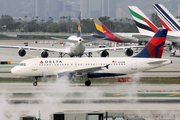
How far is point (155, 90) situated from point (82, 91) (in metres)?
8.57

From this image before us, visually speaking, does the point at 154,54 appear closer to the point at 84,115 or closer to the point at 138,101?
the point at 138,101

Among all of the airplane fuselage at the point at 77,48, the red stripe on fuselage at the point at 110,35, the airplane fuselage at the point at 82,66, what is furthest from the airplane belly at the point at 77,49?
the red stripe on fuselage at the point at 110,35

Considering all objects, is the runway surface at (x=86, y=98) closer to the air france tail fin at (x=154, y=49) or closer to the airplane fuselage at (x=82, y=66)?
the airplane fuselage at (x=82, y=66)

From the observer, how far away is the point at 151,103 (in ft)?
94.7

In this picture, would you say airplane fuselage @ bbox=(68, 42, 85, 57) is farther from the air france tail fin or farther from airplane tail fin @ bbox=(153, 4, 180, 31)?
the air france tail fin

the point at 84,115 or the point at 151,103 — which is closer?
the point at 84,115

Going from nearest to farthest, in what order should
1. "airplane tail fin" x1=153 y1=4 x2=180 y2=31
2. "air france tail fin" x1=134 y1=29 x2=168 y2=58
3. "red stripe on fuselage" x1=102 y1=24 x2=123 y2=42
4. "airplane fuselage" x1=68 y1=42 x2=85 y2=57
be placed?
"air france tail fin" x1=134 y1=29 x2=168 y2=58
"airplane fuselage" x1=68 y1=42 x2=85 y2=57
"airplane tail fin" x1=153 y1=4 x2=180 y2=31
"red stripe on fuselage" x1=102 y1=24 x2=123 y2=42

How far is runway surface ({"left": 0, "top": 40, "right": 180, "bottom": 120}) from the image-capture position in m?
25.9

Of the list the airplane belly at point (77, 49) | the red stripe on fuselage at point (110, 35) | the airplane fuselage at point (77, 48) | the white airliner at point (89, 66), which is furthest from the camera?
the red stripe on fuselage at point (110, 35)

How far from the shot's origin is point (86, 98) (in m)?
31.2

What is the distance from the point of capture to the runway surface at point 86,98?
84.9 feet

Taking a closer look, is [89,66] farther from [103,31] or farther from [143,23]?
[103,31]

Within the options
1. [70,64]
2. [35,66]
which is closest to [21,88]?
[35,66]

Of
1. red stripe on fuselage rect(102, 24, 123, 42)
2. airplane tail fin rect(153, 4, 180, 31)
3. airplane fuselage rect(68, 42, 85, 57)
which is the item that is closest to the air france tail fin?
airplane fuselage rect(68, 42, 85, 57)
